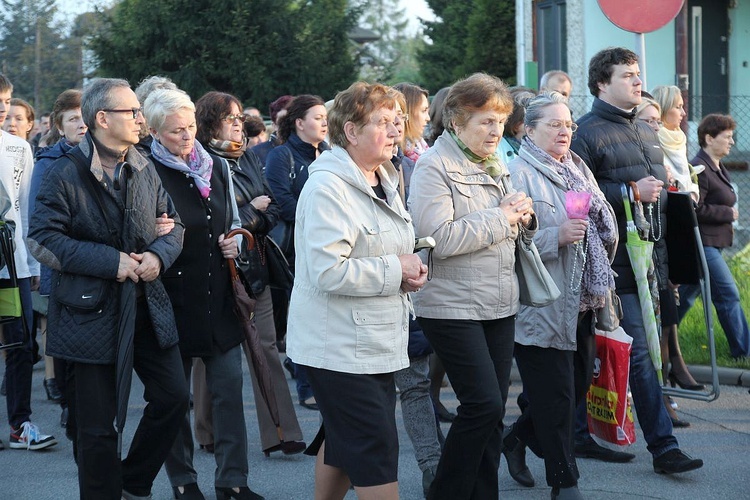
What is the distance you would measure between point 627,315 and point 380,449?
2.33 metres

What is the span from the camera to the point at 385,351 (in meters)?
4.16

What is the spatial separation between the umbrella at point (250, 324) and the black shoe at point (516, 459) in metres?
1.23

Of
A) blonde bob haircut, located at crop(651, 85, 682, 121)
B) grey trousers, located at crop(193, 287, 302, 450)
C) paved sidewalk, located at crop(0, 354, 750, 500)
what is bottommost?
paved sidewalk, located at crop(0, 354, 750, 500)

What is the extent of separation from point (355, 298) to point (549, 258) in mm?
1443

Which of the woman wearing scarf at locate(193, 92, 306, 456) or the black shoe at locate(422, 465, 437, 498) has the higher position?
the woman wearing scarf at locate(193, 92, 306, 456)

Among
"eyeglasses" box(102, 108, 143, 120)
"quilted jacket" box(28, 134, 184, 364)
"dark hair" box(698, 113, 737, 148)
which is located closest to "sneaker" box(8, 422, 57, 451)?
"quilted jacket" box(28, 134, 184, 364)

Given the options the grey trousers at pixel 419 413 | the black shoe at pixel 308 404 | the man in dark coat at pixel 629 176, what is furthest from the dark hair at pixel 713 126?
the grey trousers at pixel 419 413

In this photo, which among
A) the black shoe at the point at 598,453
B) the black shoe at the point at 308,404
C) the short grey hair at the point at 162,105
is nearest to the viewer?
the short grey hair at the point at 162,105

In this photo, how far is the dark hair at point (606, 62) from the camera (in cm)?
605

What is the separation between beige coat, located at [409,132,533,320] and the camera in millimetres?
4555

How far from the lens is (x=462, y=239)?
4512 millimetres

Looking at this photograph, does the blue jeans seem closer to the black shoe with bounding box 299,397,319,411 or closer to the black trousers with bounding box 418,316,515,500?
the black shoe with bounding box 299,397,319,411

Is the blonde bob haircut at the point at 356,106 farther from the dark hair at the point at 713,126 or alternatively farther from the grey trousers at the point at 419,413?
the dark hair at the point at 713,126

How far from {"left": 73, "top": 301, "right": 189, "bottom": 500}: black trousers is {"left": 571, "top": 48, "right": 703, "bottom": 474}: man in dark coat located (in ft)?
8.07
